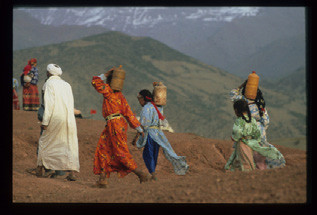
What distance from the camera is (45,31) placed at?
326ft

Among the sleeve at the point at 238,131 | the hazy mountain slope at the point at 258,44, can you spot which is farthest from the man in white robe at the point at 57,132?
the hazy mountain slope at the point at 258,44

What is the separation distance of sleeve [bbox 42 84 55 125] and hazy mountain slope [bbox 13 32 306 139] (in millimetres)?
21973

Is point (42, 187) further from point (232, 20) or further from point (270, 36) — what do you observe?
point (232, 20)

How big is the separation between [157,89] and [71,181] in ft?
7.59

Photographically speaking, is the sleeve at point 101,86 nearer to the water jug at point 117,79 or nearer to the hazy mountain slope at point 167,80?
the water jug at point 117,79

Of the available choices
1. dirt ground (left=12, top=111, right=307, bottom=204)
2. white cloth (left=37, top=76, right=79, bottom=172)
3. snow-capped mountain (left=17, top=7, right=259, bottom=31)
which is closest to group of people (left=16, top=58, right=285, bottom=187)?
white cloth (left=37, top=76, right=79, bottom=172)

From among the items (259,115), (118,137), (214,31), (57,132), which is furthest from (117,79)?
(214,31)

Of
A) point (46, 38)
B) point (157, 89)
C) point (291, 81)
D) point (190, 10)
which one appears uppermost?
point (190, 10)

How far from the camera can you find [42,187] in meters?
7.74

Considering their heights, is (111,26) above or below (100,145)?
above

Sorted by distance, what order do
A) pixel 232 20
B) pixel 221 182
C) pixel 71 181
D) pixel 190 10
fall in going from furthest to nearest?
pixel 190 10 → pixel 232 20 → pixel 71 181 → pixel 221 182

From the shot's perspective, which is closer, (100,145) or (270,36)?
(100,145)

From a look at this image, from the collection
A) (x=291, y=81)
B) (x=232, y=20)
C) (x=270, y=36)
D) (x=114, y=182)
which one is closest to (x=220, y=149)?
(x=114, y=182)

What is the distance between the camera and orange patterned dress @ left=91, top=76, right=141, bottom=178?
7887 mm
